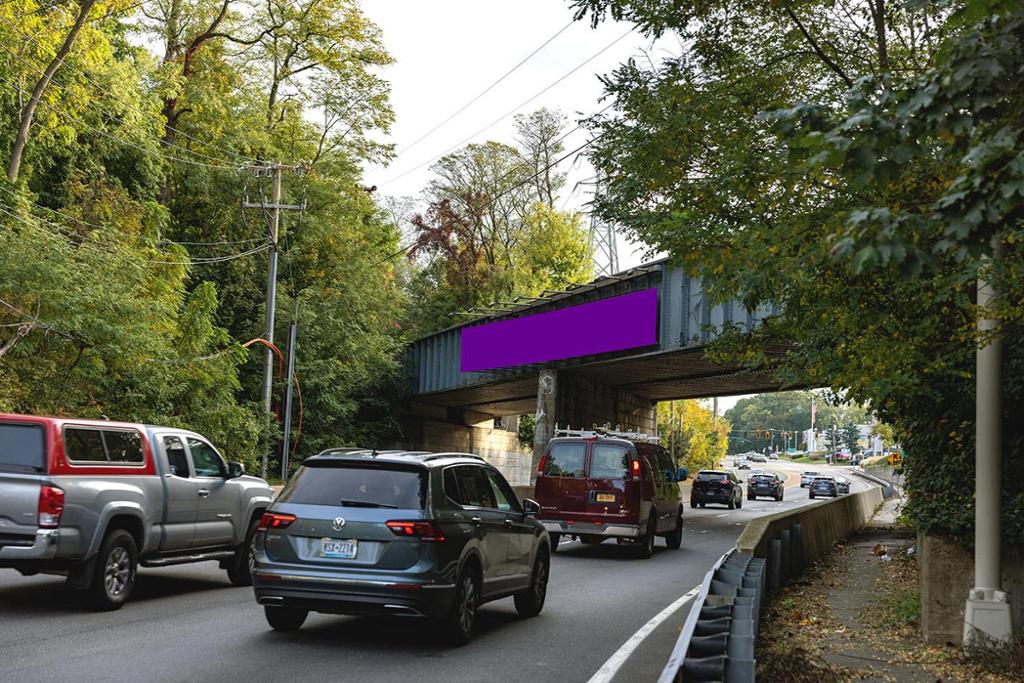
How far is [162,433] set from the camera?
488 inches

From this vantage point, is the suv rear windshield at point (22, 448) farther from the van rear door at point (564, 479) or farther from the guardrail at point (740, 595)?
the van rear door at point (564, 479)

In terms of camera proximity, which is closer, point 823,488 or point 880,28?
point 880,28

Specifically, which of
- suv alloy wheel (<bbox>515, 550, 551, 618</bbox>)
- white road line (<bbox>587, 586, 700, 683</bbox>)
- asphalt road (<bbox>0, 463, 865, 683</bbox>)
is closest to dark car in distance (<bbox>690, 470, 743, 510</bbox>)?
asphalt road (<bbox>0, 463, 865, 683</bbox>)

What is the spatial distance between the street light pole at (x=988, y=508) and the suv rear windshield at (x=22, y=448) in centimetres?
851

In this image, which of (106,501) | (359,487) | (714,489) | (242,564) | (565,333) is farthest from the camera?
(714,489)

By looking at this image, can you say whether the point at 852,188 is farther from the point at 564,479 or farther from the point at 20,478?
the point at 564,479

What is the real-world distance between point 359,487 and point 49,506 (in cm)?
313

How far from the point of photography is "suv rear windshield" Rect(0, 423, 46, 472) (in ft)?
→ 34.7

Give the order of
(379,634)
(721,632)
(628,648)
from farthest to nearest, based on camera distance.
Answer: (379,634) → (628,648) → (721,632)

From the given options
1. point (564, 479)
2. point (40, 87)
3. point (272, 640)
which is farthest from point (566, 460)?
point (40, 87)

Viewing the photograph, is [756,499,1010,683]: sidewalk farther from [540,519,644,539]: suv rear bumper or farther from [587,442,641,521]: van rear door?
[587,442,641,521]: van rear door

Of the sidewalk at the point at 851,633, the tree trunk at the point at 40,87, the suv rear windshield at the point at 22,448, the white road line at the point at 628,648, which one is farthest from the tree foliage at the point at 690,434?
the suv rear windshield at the point at 22,448

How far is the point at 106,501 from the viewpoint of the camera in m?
11.0

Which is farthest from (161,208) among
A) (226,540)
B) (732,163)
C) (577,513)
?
(732,163)
